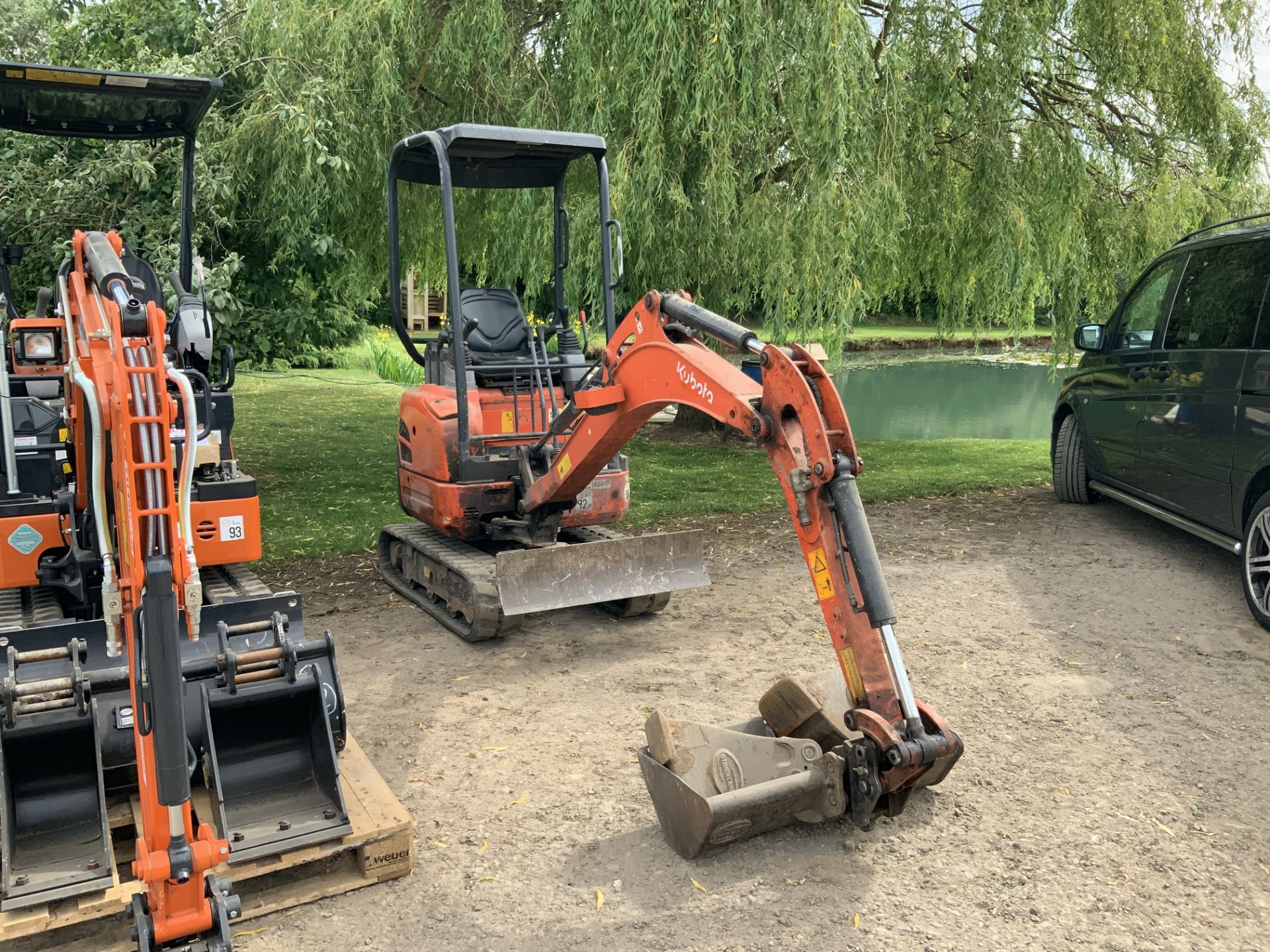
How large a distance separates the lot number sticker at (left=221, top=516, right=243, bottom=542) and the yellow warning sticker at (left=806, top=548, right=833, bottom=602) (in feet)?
8.10

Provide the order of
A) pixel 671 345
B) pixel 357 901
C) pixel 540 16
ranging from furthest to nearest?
pixel 540 16
pixel 671 345
pixel 357 901

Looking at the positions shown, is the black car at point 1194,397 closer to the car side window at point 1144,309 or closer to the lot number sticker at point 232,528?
the car side window at point 1144,309

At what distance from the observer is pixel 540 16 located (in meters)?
10.4

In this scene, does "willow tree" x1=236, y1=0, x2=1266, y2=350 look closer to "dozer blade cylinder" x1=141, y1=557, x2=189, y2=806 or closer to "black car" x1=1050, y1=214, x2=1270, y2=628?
"black car" x1=1050, y1=214, x2=1270, y2=628

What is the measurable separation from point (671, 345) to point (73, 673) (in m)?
2.77

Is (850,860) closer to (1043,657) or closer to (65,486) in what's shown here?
(1043,657)

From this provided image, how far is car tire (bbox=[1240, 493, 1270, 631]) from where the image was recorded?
625cm

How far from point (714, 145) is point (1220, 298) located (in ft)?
13.0

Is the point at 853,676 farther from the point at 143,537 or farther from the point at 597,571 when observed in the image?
the point at 143,537

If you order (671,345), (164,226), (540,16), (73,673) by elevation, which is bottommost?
(73,673)

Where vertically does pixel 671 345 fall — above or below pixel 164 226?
below

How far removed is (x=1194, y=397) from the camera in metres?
7.05

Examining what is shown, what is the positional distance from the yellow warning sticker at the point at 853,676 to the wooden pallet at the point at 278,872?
1603mm

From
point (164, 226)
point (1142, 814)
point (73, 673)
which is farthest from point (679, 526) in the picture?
point (73, 673)
